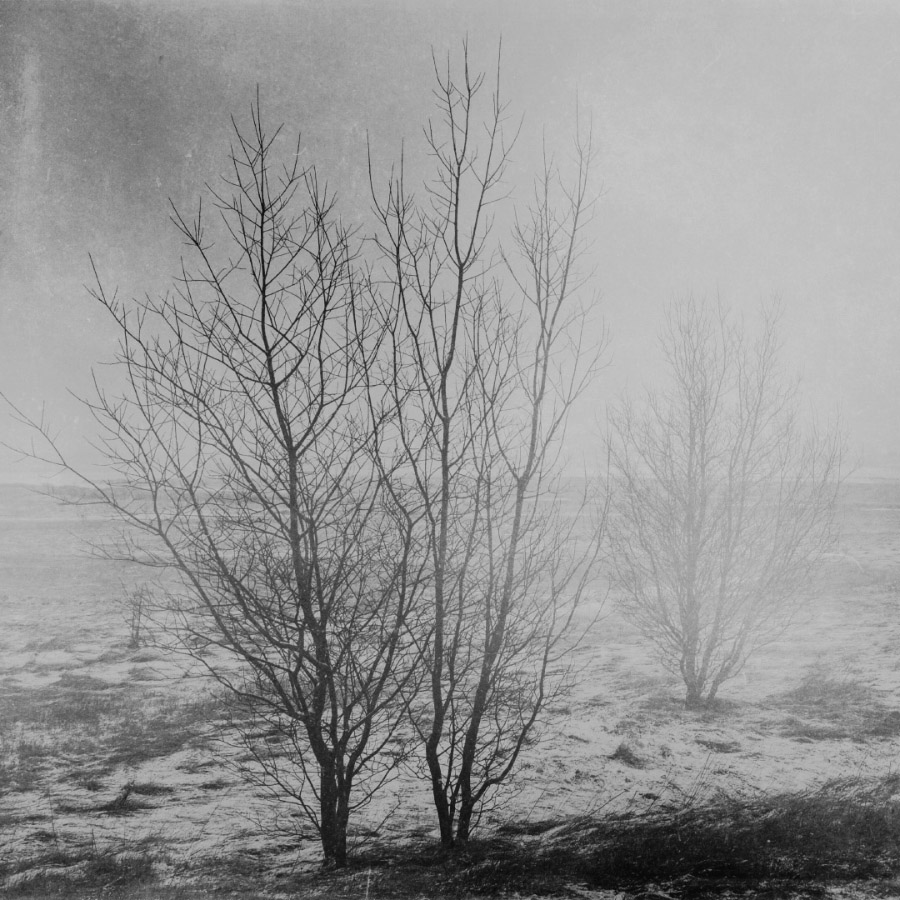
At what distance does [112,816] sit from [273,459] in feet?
14.3

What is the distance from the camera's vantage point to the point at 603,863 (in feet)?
16.8

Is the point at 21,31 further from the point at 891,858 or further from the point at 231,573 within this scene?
the point at 891,858

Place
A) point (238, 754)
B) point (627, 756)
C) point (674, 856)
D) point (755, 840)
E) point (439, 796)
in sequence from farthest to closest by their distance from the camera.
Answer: point (238, 754) → point (627, 756) → point (755, 840) → point (674, 856) → point (439, 796)

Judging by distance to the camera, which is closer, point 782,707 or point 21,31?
point 782,707

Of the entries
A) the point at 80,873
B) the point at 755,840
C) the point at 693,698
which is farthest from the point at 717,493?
the point at 80,873

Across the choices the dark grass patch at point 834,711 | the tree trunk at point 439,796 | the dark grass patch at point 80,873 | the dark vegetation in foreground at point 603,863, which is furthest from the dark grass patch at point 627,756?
the dark grass patch at point 80,873

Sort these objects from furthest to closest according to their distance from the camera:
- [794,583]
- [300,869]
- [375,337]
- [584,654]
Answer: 1. [584,654]
2. [794,583]
3. [300,869]
4. [375,337]

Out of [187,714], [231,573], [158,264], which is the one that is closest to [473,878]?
[231,573]

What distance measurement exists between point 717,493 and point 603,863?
16.4ft

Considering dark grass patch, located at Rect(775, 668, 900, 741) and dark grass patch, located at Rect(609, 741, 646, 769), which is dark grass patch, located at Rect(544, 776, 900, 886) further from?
dark grass patch, located at Rect(775, 668, 900, 741)

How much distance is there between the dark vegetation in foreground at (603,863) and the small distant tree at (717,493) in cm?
281

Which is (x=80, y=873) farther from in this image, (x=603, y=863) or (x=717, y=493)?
(x=717, y=493)

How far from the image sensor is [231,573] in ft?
13.3

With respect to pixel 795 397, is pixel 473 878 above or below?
below
